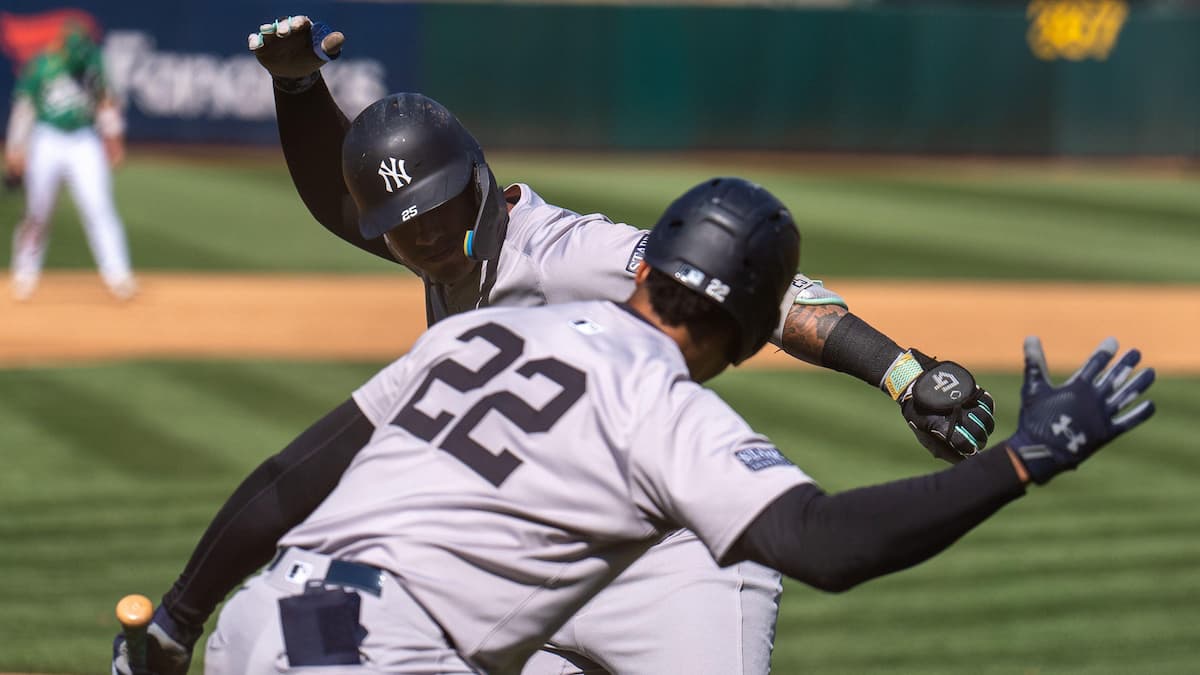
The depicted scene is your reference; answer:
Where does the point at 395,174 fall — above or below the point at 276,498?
above

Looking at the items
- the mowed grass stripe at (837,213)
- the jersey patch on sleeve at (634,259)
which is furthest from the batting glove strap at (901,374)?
the mowed grass stripe at (837,213)

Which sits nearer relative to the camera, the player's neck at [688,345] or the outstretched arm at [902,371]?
the player's neck at [688,345]

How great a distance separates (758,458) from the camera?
9.14 feet

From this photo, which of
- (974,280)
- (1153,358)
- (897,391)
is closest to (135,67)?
(974,280)

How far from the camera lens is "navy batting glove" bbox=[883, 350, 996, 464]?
3953mm

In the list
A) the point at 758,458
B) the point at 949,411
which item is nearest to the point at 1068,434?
the point at 758,458

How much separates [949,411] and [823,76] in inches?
837

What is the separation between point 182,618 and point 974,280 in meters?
13.2

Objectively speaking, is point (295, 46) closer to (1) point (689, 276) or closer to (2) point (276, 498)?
(2) point (276, 498)

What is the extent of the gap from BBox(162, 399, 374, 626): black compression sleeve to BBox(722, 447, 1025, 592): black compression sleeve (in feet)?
Result: 3.49

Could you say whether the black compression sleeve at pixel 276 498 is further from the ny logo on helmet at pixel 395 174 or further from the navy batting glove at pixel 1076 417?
the navy batting glove at pixel 1076 417

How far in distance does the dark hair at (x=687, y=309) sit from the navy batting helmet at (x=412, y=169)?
0.98 metres

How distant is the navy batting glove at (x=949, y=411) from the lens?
13.0 ft

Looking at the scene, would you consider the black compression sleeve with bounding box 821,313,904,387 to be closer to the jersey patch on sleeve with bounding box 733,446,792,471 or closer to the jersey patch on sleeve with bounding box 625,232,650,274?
the jersey patch on sleeve with bounding box 625,232,650,274
